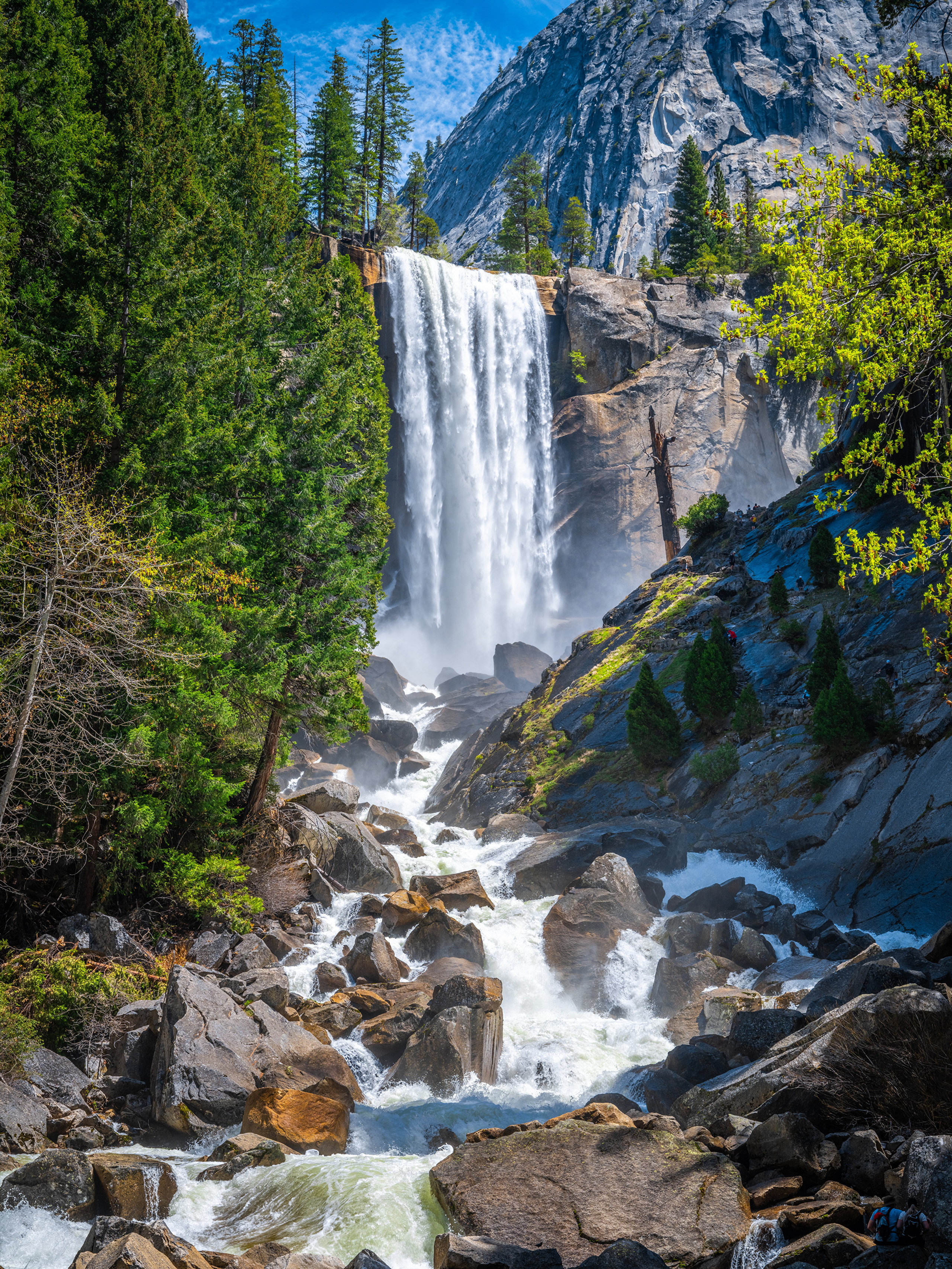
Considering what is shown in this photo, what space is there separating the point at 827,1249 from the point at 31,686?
960 cm

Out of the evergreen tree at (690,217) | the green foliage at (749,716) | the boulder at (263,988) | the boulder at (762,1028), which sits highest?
the evergreen tree at (690,217)

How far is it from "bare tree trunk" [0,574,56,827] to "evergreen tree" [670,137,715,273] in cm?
5915

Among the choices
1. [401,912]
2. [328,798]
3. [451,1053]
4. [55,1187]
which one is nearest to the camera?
[55,1187]

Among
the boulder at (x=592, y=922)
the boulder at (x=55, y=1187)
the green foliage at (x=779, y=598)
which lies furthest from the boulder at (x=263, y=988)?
the green foliage at (x=779, y=598)

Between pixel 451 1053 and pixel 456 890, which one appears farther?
pixel 456 890

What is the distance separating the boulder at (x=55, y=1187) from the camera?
828cm

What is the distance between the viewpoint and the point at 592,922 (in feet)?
61.0

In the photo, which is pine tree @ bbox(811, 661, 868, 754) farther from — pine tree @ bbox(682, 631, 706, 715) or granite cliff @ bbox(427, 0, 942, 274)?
granite cliff @ bbox(427, 0, 942, 274)

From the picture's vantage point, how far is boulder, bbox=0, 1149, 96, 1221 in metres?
8.28

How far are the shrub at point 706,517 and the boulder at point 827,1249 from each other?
105ft

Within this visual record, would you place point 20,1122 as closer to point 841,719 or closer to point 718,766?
point 841,719

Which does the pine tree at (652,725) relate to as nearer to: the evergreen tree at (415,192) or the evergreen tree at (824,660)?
the evergreen tree at (824,660)

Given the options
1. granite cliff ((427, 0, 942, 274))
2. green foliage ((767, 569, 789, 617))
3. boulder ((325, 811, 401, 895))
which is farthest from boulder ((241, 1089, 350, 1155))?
granite cliff ((427, 0, 942, 274))

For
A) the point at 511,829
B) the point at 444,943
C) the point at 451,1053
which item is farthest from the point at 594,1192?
the point at 511,829
